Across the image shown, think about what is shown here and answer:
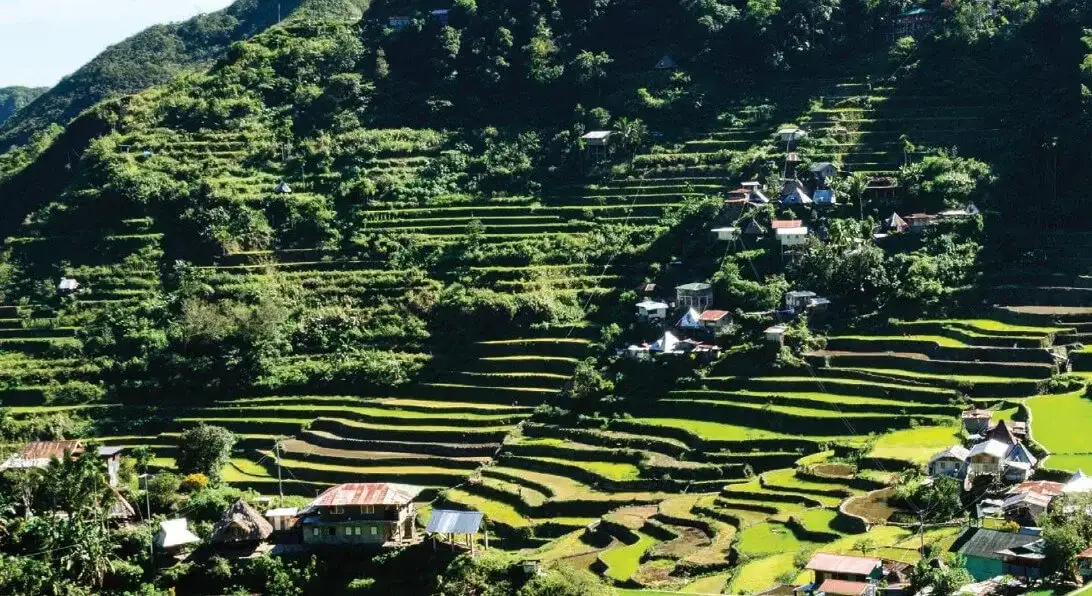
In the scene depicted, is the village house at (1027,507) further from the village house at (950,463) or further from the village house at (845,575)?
the village house at (845,575)

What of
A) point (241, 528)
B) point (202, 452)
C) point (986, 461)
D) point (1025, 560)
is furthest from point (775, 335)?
point (241, 528)

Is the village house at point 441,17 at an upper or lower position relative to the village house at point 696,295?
upper

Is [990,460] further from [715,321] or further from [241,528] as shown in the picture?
[241,528]

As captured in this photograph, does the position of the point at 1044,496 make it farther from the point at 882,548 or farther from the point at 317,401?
the point at 317,401

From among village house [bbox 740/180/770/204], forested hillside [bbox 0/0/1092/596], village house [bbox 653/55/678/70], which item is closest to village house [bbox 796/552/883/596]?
forested hillside [bbox 0/0/1092/596]

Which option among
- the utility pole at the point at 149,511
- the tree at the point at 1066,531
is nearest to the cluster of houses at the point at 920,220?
the tree at the point at 1066,531

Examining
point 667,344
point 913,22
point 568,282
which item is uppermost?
point 913,22

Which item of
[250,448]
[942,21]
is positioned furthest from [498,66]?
[250,448]

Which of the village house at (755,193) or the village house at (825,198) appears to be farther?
the village house at (755,193)
